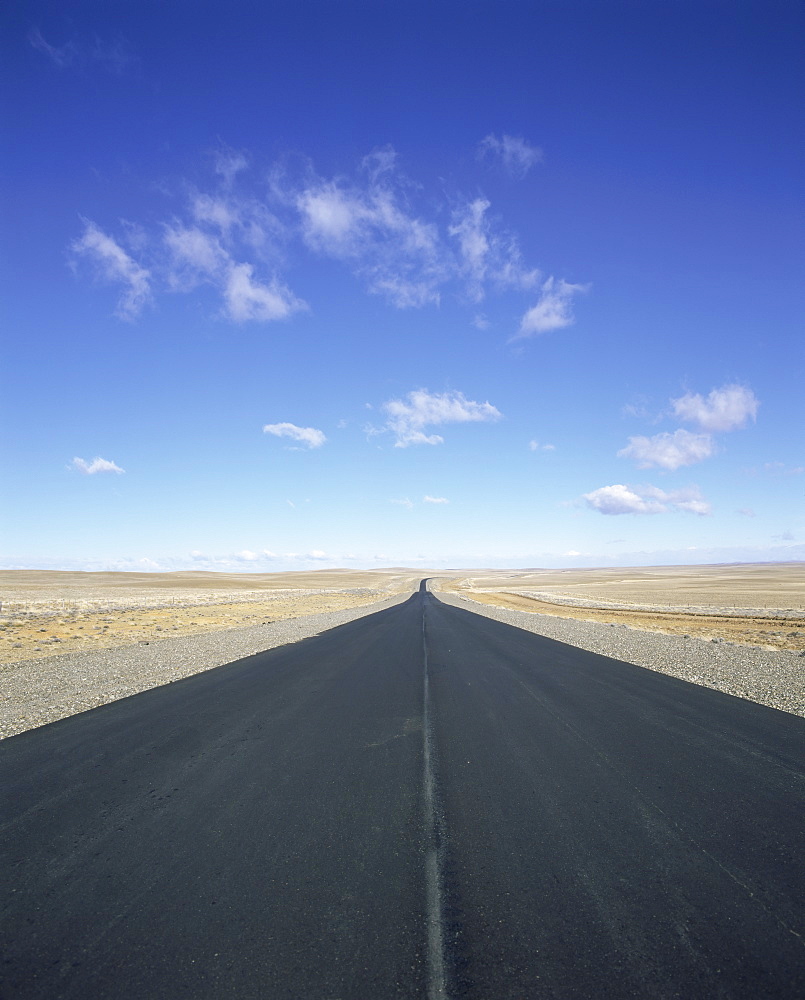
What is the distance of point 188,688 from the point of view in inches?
438

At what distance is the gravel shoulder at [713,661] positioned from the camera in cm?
1026

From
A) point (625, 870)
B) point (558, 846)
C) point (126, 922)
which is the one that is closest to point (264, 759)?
point (126, 922)

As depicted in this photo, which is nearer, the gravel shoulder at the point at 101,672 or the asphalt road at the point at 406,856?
the asphalt road at the point at 406,856

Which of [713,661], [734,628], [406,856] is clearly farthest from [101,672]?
[734,628]

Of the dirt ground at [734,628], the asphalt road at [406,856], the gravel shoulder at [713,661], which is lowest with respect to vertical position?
the dirt ground at [734,628]

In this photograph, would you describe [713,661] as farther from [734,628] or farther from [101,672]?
[101,672]

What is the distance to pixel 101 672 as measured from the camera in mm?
13062

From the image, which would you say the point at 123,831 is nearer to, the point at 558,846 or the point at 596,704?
the point at 558,846

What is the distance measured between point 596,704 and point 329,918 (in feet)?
24.5

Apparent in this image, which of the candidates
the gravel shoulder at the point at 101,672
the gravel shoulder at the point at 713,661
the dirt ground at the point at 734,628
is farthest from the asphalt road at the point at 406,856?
the dirt ground at the point at 734,628

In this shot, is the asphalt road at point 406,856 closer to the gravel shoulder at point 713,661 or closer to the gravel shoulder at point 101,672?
the gravel shoulder at point 101,672

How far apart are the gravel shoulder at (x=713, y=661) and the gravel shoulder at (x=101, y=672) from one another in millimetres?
12738

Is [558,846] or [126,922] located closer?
[126,922]

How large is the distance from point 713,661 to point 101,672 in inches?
694
